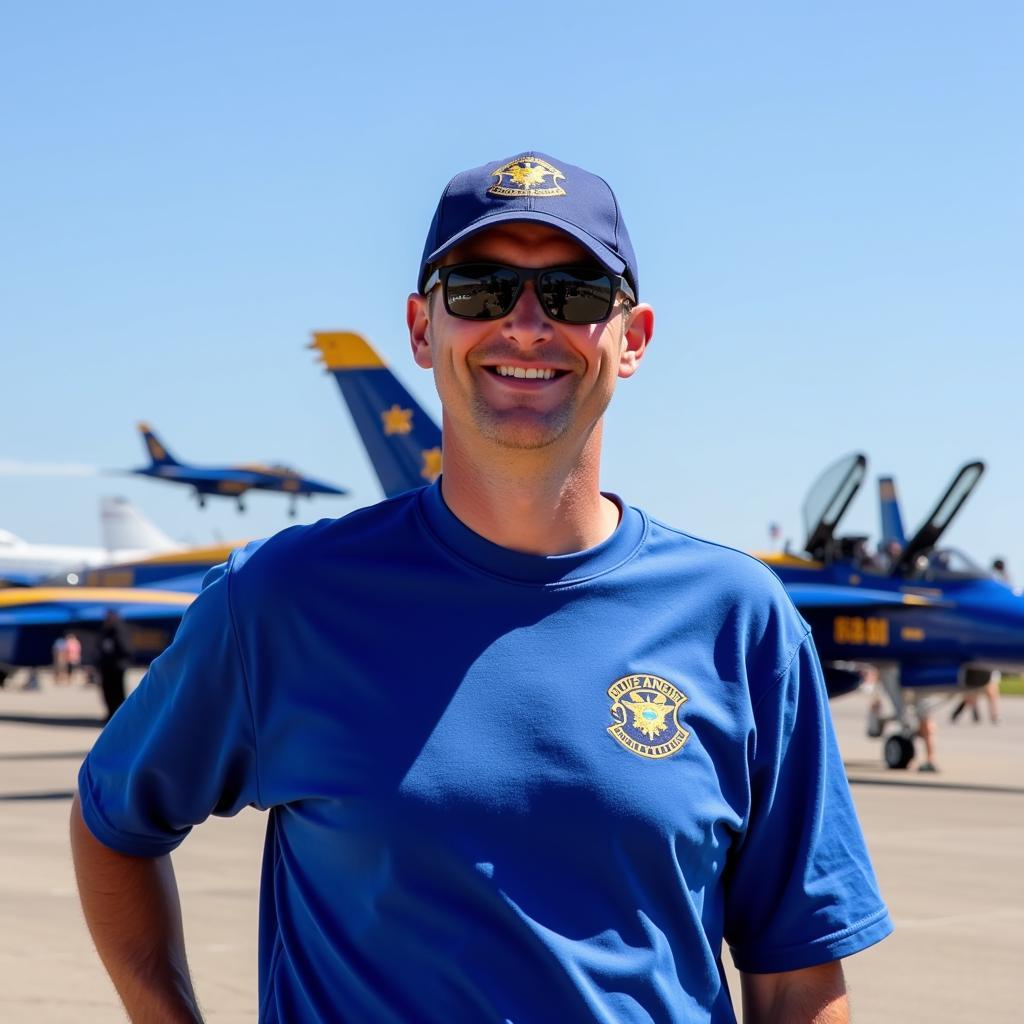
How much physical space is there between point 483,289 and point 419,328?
21 centimetres

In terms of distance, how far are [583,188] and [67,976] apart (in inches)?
230

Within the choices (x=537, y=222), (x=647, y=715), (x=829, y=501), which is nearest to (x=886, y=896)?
(x=647, y=715)

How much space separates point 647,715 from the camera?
2.12m

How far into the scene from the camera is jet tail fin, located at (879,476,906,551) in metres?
25.1

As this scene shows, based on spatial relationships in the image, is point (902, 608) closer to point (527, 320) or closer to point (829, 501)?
point (829, 501)

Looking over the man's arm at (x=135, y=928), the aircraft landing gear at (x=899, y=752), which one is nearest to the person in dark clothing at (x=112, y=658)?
the aircraft landing gear at (x=899, y=752)

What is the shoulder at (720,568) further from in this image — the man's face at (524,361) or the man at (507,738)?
the man's face at (524,361)

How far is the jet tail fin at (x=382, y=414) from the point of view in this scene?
24.1 m

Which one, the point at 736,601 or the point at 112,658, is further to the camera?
the point at 112,658

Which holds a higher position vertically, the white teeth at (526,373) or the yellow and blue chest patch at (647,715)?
the white teeth at (526,373)

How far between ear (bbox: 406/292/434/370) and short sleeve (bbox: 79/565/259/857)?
44 centimetres

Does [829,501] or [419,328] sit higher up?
[419,328]

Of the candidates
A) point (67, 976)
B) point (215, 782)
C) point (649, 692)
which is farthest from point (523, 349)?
point (67, 976)

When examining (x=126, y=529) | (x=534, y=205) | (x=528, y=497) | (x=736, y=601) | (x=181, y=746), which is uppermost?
(x=534, y=205)
